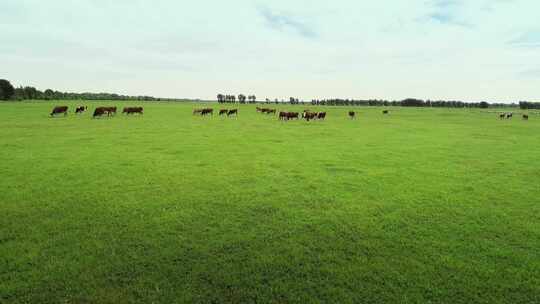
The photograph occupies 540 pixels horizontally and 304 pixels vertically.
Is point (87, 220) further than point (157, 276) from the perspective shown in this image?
Yes

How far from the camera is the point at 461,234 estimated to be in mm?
5488

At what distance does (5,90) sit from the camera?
90.2 m

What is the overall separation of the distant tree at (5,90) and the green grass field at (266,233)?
10956 cm

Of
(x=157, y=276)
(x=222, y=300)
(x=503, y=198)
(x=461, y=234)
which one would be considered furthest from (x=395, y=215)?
(x=157, y=276)

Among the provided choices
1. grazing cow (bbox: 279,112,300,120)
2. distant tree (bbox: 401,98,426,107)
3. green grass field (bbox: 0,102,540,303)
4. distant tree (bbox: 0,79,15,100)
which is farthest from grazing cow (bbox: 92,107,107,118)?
distant tree (bbox: 401,98,426,107)

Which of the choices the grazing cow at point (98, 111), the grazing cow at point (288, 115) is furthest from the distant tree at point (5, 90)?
the grazing cow at point (288, 115)

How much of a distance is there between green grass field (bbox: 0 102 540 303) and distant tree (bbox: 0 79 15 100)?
110 meters

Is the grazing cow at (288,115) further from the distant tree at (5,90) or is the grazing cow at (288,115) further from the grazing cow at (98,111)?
the distant tree at (5,90)

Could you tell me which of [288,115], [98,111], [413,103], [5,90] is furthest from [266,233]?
[413,103]

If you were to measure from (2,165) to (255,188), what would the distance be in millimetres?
9540

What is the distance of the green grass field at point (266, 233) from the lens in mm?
3938

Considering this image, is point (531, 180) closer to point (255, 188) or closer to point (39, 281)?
point (255, 188)

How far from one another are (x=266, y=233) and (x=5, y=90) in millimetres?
120870

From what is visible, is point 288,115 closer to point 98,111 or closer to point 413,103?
point 98,111
